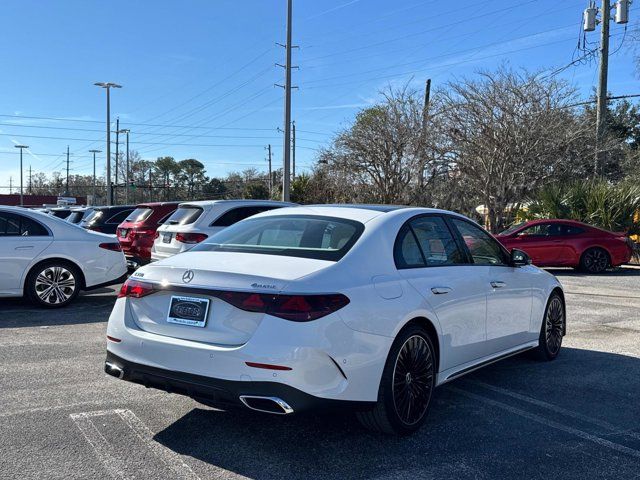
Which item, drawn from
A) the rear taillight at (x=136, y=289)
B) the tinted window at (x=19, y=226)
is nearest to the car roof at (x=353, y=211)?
the rear taillight at (x=136, y=289)

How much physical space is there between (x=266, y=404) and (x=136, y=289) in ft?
4.31

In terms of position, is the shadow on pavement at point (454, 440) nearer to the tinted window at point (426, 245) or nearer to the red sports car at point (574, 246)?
the tinted window at point (426, 245)

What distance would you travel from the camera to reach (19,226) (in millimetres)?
8828

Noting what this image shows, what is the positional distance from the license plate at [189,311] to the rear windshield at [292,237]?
0.66 m

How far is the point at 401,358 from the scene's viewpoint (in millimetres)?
4156

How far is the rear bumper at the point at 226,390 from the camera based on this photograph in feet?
11.6

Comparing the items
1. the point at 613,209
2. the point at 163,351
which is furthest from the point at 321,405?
the point at 613,209

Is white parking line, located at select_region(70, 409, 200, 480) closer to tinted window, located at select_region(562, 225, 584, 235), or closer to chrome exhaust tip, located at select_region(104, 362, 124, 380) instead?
chrome exhaust tip, located at select_region(104, 362, 124, 380)

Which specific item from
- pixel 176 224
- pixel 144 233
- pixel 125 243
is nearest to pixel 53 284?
pixel 176 224

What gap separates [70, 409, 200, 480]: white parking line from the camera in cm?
354

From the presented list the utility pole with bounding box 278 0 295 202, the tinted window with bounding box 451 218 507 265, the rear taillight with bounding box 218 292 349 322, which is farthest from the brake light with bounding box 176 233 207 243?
the utility pole with bounding box 278 0 295 202

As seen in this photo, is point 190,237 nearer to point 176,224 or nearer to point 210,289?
point 176,224

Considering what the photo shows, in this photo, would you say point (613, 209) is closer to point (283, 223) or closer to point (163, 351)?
point (283, 223)

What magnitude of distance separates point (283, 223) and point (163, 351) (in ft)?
4.87
